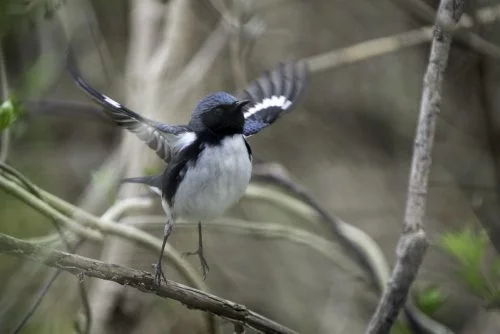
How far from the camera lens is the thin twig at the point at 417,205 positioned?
2.24 m

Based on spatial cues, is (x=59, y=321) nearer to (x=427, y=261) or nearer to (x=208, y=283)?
(x=208, y=283)

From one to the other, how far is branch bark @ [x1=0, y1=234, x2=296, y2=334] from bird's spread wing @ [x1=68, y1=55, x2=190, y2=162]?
407mm

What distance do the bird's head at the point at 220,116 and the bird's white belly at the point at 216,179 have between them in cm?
4

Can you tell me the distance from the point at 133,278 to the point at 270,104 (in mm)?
941

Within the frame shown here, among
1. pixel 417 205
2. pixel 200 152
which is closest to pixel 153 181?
pixel 200 152

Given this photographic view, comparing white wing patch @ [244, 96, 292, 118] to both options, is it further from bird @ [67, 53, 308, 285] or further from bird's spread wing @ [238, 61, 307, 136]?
bird @ [67, 53, 308, 285]

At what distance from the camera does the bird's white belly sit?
222 cm

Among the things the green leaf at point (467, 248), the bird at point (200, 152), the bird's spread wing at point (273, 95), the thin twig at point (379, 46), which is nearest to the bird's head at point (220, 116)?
the bird at point (200, 152)

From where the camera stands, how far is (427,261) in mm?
4566

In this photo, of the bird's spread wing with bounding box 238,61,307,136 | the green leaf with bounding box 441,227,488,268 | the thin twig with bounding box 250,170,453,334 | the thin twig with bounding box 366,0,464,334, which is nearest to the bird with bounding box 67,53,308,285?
the bird's spread wing with bounding box 238,61,307,136

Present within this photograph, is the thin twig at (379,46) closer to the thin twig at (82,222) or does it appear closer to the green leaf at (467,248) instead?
the green leaf at (467,248)

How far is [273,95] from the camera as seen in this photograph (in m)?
2.83

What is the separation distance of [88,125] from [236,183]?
3072 millimetres

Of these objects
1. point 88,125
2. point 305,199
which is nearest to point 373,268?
point 305,199
